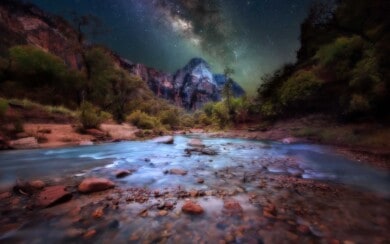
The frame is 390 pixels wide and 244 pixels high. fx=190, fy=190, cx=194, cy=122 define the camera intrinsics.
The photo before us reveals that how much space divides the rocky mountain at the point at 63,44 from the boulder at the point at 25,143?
20.0 meters

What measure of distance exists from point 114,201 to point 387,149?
11470 millimetres

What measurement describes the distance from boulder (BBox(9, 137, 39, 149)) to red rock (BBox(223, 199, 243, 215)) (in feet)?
37.3

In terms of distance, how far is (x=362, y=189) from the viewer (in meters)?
4.67

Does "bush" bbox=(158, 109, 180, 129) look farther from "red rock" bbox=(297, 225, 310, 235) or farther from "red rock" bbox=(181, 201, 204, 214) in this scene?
"red rock" bbox=(297, 225, 310, 235)

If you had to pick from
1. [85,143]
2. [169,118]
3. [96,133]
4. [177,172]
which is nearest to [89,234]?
[177,172]

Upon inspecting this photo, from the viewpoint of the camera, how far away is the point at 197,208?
3.41 metres

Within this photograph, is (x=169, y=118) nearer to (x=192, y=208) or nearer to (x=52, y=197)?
(x=52, y=197)

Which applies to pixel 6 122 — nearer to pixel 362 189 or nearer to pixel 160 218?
pixel 160 218

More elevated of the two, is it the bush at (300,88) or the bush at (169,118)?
the bush at (300,88)

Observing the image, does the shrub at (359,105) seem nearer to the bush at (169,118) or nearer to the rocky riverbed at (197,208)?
the rocky riverbed at (197,208)

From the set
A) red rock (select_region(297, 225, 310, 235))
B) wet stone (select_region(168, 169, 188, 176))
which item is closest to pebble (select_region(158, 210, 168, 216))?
red rock (select_region(297, 225, 310, 235))

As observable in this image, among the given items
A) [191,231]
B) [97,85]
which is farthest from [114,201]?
[97,85]

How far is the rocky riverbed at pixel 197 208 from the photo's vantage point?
2.66 meters

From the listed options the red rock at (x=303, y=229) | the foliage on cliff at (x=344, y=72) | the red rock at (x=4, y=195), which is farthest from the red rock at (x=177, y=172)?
the foliage on cliff at (x=344, y=72)
